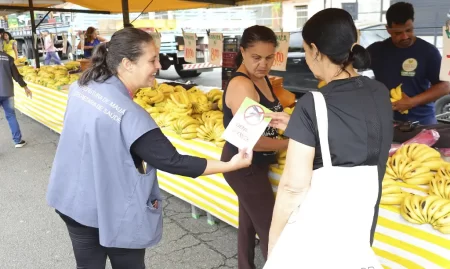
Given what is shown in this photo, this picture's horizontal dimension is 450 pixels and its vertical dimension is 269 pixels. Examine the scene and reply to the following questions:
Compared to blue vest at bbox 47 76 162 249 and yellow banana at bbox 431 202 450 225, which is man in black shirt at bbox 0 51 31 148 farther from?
yellow banana at bbox 431 202 450 225

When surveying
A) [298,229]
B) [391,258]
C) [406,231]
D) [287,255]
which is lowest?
[391,258]

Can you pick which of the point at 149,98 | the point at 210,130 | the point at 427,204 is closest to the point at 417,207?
the point at 427,204

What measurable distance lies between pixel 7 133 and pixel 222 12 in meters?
12.6

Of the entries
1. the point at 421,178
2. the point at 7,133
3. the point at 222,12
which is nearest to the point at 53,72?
the point at 7,133

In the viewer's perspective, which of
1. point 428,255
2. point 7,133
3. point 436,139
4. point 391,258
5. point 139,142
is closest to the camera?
point 139,142

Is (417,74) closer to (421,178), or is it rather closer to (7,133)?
(421,178)

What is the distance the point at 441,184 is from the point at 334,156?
1.12 metres

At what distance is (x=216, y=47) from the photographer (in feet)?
20.8

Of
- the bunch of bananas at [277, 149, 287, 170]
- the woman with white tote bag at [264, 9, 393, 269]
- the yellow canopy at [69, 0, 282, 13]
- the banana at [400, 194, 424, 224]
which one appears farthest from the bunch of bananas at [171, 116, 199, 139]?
the yellow canopy at [69, 0, 282, 13]

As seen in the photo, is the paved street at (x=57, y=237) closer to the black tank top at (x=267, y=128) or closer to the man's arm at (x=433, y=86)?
the black tank top at (x=267, y=128)

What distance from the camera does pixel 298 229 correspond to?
62.3 inches

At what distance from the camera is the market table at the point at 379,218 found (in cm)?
205

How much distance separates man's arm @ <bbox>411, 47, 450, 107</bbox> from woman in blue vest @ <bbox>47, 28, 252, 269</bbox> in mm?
2526

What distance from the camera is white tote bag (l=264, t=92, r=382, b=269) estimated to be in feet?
4.88
